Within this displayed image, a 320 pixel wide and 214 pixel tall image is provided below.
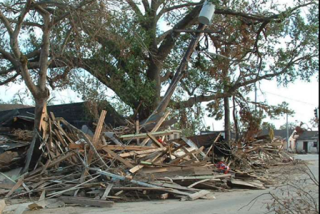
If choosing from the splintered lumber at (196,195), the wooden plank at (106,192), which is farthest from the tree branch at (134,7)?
the splintered lumber at (196,195)

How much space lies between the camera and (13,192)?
9.72 metres

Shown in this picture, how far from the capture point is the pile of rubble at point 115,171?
9.49 m

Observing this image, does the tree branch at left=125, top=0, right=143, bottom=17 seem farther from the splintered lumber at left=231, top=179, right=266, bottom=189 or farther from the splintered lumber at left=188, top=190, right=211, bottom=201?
the splintered lumber at left=188, top=190, right=211, bottom=201

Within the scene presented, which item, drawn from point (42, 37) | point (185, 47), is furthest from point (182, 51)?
point (42, 37)

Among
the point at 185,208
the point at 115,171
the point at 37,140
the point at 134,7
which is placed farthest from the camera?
the point at 134,7

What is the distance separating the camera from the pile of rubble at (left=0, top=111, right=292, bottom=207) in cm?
949

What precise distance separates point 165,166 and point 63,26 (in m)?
5.93

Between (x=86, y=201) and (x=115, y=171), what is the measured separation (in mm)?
1648

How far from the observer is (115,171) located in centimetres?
1020

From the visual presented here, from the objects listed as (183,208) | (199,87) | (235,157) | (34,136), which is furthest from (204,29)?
(183,208)

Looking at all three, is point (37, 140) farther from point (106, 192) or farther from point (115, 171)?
point (106, 192)

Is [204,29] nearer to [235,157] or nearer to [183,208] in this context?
[235,157]

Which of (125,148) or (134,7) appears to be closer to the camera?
(125,148)

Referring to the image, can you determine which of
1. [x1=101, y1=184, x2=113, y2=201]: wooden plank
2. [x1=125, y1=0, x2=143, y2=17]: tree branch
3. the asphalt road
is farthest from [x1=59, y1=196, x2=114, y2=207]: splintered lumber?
[x1=125, y1=0, x2=143, y2=17]: tree branch
